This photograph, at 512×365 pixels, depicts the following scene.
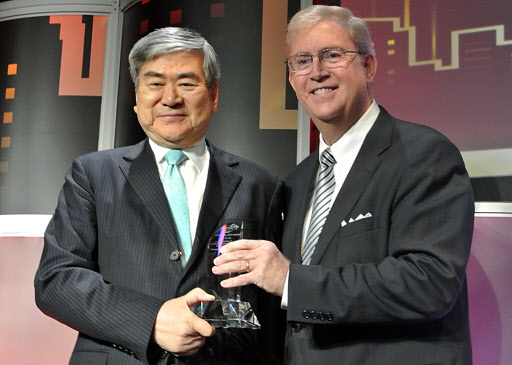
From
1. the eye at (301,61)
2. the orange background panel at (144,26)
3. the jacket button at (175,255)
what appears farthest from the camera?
the orange background panel at (144,26)

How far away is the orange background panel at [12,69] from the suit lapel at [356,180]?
2.19m

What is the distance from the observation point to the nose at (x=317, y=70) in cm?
214

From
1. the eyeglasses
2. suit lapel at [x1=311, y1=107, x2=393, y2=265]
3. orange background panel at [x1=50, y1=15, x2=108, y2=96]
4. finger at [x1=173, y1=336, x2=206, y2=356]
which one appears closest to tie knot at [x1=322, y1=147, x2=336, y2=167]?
suit lapel at [x1=311, y1=107, x2=393, y2=265]

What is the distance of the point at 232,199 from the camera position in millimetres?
2160

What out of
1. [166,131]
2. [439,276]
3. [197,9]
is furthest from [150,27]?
[439,276]

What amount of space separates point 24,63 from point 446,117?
2183mm

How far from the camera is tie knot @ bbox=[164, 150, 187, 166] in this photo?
7.11 feet

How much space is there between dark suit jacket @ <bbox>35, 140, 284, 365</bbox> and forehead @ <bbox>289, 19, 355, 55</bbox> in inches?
20.2

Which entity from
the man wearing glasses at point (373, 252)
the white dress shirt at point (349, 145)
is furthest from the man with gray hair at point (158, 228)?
the white dress shirt at point (349, 145)

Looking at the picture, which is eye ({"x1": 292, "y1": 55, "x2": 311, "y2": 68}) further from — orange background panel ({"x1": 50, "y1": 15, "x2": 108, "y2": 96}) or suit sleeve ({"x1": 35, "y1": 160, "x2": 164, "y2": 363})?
orange background panel ({"x1": 50, "y1": 15, "x2": 108, "y2": 96})

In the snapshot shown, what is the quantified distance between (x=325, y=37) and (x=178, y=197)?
72cm

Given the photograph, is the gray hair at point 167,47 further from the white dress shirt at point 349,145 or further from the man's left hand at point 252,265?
the man's left hand at point 252,265

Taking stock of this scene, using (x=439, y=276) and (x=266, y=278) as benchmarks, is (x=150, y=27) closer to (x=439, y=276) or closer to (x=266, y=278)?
(x=266, y=278)

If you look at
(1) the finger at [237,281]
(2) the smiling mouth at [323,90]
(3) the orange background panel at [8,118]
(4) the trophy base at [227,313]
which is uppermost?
(3) the orange background panel at [8,118]
